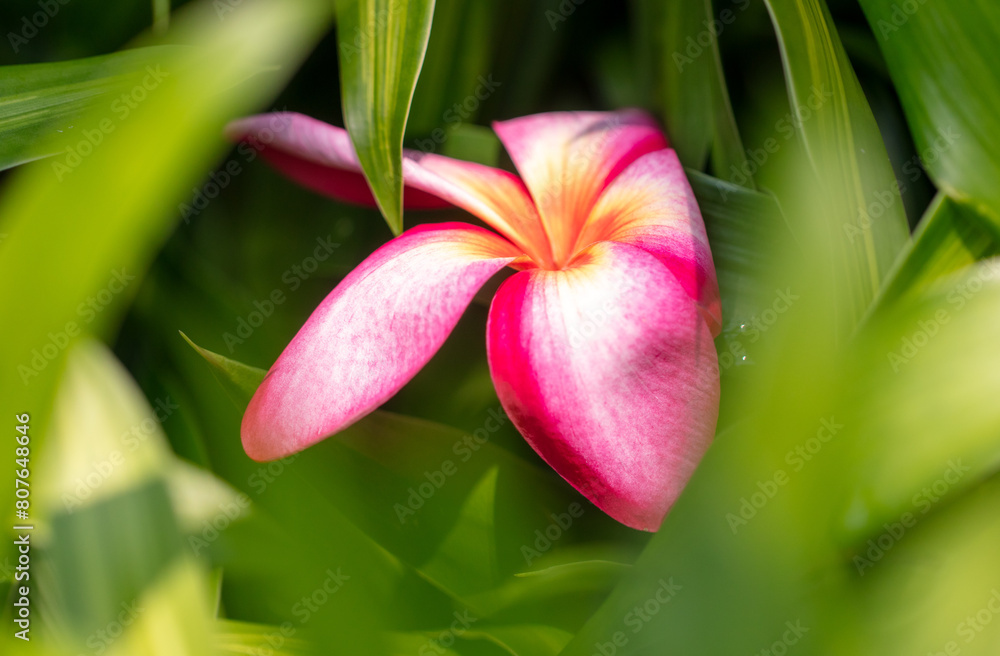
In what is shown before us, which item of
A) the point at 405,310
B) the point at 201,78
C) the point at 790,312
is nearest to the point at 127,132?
the point at 201,78

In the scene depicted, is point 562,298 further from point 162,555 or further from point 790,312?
point 162,555

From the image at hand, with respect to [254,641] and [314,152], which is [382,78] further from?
[254,641]

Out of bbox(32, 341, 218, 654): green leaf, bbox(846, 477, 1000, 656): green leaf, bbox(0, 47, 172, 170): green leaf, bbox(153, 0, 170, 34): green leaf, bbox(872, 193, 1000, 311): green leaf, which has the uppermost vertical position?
bbox(153, 0, 170, 34): green leaf

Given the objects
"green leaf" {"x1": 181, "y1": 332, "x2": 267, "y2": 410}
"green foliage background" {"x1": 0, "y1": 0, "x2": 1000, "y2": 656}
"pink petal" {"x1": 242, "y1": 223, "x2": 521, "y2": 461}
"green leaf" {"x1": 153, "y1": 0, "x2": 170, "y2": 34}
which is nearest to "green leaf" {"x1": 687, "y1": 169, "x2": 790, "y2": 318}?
"green foliage background" {"x1": 0, "y1": 0, "x2": 1000, "y2": 656}

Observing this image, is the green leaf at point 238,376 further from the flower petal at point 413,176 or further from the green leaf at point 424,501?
the flower petal at point 413,176

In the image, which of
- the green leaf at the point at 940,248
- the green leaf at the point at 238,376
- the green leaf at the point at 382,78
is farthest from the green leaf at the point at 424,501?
the green leaf at the point at 940,248

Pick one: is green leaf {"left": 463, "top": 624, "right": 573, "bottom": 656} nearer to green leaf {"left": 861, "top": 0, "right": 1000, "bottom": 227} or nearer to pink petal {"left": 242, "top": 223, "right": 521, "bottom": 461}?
pink petal {"left": 242, "top": 223, "right": 521, "bottom": 461}
